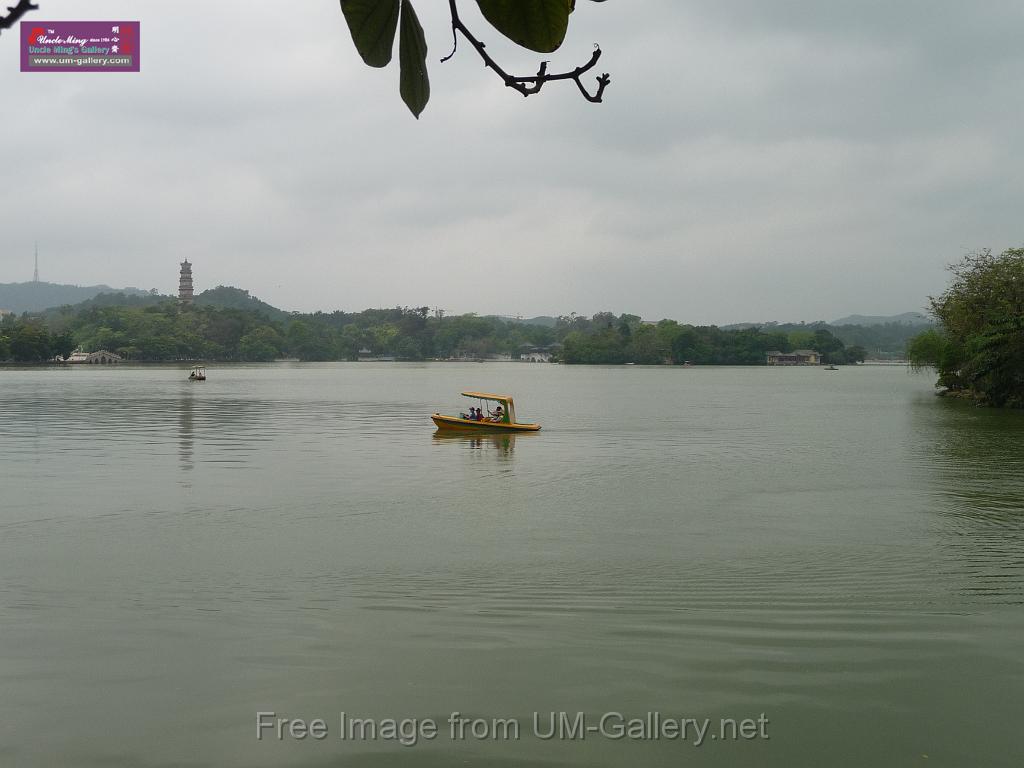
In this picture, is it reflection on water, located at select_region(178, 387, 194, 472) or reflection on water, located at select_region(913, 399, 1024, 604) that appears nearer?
reflection on water, located at select_region(913, 399, 1024, 604)

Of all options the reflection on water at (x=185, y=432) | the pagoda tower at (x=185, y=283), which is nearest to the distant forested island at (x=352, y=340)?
the pagoda tower at (x=185, y=283)

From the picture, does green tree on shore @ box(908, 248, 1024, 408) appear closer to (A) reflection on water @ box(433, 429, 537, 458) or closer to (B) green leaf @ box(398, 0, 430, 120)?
(A) reflection on water @ box(433, 429, 537, 458)

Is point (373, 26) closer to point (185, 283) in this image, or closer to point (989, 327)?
point (989, 327)

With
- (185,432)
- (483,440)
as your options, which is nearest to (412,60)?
(483,440)

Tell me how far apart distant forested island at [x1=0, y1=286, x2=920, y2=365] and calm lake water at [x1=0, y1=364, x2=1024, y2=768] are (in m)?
99.1

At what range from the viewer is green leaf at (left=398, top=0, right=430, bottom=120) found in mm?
1112

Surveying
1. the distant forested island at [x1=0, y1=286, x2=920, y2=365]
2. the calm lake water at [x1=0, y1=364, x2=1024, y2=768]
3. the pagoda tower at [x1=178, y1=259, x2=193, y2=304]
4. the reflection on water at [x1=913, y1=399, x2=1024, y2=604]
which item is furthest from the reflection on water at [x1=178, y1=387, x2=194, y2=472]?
the pagoda tower at [x1=178, y1=259, x2=193, y2=304]

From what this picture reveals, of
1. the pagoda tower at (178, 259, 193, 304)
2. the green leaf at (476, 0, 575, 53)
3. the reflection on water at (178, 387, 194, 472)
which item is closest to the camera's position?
the green leaf at (476, 0, 575, 53)

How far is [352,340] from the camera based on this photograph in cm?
17825

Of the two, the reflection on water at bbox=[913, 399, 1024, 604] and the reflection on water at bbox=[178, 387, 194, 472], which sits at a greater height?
the reflection on water at bbox=[913, 399, 1024, 604]

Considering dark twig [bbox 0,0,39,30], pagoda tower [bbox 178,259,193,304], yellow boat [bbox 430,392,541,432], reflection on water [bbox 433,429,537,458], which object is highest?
pagoda tower [bbox 178,259,193,304]

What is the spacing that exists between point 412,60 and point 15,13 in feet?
1.67

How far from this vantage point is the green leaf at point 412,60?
43.8 inches

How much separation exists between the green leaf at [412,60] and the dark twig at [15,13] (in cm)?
48
